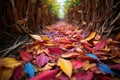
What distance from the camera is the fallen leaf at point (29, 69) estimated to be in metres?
0.92

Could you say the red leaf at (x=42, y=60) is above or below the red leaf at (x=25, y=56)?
below

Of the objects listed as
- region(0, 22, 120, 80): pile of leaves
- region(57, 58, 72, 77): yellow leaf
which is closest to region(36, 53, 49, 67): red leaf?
region(0, 22, 120, 80): pile of leaves

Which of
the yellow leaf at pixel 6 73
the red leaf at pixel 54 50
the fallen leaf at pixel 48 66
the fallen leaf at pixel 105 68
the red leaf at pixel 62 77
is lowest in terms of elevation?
the red leaf at pixel 62 77

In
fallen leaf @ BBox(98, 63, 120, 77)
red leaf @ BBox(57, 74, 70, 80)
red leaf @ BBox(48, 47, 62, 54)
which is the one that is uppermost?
red leaf @ BBox(48, 47, 62, 54)

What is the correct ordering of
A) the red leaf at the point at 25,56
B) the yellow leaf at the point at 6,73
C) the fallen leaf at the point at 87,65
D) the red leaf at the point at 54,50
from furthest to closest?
the red leaf at the point at 54,50
the red leaf at the point at 25,56
the fallen leaf at the point at 87,65
the yellow leaf at the point at 6,73

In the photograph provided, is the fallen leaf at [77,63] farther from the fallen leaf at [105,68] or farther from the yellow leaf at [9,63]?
the yellow leaf at [9,63]

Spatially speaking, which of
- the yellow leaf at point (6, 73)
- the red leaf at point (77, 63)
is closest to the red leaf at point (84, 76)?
the red leaf at point (77, 63)

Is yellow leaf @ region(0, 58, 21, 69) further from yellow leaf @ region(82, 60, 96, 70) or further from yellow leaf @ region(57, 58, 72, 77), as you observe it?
yellow leaf @ region(82, 60, 96, 70)

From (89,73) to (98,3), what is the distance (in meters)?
1.21

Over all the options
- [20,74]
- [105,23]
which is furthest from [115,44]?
[20,74]

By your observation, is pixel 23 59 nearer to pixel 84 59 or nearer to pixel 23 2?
pixel 84 59

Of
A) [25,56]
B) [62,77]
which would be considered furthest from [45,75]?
[25,56]

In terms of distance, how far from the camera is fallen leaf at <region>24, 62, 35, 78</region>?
0.92 metres

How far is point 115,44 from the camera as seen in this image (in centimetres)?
127
